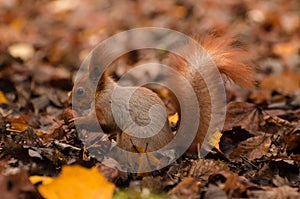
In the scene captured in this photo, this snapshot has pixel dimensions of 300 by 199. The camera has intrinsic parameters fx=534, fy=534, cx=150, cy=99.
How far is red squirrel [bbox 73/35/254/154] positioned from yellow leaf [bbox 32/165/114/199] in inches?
26.8

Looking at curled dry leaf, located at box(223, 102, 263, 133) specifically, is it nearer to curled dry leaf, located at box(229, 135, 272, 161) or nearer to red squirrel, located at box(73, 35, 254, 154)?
curled dry leaf, located at box(229, 135, 272, 161)

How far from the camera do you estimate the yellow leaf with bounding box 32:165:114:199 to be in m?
1.95

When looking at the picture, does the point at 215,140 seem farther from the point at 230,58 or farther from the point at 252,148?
the point at 230,58

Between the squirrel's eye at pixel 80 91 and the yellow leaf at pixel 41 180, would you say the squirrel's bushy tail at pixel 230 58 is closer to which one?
the squirrel's eye at pixel 80 91

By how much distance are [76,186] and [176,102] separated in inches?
40.6

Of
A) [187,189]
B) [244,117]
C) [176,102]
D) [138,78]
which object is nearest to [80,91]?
[176,102]

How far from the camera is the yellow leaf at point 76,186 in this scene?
1.95m

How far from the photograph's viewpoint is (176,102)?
9.37ft

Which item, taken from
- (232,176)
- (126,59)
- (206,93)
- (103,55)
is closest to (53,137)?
(103,55)

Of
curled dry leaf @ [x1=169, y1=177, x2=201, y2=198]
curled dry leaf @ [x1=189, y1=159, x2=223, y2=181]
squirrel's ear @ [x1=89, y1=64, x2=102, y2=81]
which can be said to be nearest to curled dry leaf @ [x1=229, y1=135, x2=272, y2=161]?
curled dry leaf @ [x1=189, y1=159, x2=223, y2=181]

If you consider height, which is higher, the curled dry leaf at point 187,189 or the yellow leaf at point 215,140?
the yellow leaf at point 215,140

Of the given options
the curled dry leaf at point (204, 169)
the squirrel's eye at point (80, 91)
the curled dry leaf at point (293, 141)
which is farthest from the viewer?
the squirrel's eye at point (80, 91)

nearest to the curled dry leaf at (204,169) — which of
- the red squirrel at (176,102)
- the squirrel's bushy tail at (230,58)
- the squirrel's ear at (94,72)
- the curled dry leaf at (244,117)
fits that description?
the red squirrel at (176,102)

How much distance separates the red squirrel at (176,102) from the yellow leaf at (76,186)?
0.68 metres
